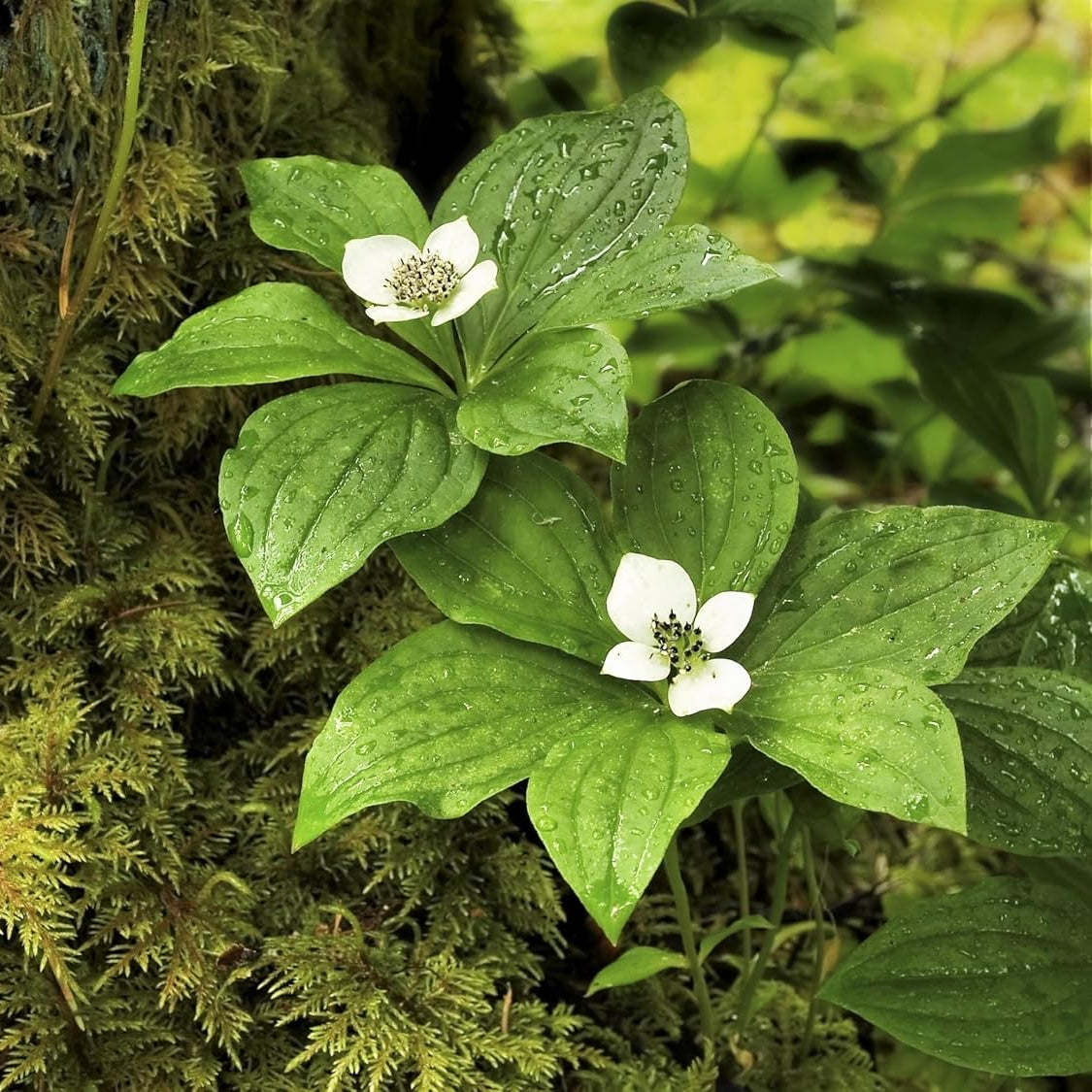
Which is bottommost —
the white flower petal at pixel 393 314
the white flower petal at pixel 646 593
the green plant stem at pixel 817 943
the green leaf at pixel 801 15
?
the green plant stem at pixel 817 943

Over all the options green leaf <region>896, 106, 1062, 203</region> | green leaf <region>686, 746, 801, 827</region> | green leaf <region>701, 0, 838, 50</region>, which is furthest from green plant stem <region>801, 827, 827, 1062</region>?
green leaf <region>896, 106, 1062, 203</region>

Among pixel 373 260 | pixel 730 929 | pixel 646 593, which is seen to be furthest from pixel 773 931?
pixel 373 260

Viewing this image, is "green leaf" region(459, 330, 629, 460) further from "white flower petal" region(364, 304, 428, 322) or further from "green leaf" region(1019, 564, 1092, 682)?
"green leaf" region(1019, 564, 1092, 682)

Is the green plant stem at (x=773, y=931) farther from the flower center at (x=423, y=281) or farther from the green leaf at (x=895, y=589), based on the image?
the flower center at (x=423, y=281)

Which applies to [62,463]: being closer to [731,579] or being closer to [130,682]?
[130,682]

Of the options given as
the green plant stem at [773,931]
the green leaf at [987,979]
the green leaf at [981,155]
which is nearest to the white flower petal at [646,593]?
the green plant stem at [773,931]

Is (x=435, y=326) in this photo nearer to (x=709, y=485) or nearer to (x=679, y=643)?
(x=709, y=485)

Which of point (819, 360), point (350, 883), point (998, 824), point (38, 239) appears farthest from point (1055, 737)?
point (819, 360)
